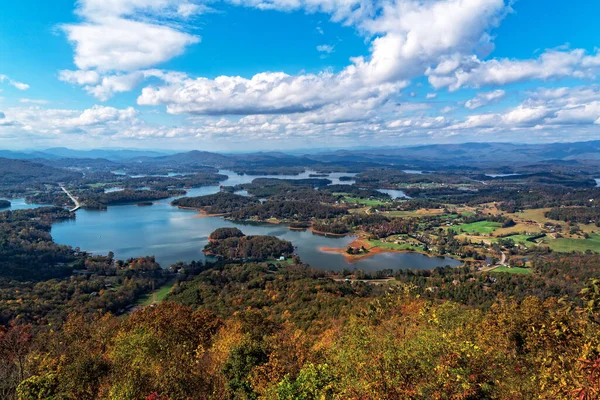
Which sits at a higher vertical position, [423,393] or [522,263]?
[423,393]

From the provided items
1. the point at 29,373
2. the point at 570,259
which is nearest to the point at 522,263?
the point at 570,259

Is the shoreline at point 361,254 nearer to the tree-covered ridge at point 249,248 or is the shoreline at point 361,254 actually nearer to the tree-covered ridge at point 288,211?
the tree-covered ridge at point 249,248

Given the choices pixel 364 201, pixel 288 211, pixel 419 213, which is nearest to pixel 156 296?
pixel 288 211

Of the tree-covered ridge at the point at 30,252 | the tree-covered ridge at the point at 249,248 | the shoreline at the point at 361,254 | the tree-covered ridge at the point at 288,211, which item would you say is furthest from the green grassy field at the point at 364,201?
the tree-covered ridge at the point at 30,252

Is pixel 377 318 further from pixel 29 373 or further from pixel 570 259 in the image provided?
pixel 570 259

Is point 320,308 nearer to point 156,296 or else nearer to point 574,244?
point 156,296
